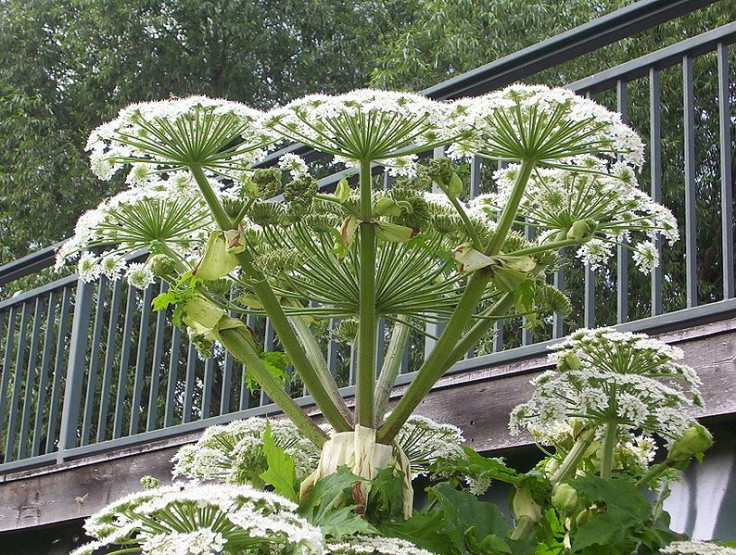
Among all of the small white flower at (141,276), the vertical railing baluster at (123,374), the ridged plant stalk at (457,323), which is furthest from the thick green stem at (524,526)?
the vertical railing baluster at (123,374)

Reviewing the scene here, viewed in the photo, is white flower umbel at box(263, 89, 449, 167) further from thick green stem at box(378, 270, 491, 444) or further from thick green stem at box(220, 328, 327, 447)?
thick green stem at box(220, 328, 327, 447)

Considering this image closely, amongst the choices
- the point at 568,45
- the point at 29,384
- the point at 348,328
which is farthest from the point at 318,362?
the point at 29,384

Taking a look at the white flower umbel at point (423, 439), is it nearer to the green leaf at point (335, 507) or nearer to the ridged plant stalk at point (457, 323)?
the ridged plant stalk at point (457, 323)

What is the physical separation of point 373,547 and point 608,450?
0.79 metres

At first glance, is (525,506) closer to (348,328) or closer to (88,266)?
(348,328)

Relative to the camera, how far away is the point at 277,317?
7.61 ft

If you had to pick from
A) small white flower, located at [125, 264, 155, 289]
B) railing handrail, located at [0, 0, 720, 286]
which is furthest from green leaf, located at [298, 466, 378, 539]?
railing handrail, located at [0, 0, 720, 286]

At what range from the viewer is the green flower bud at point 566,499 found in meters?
2.30

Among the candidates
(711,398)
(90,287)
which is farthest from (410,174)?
(90,287)

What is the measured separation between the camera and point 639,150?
2330 millimetres

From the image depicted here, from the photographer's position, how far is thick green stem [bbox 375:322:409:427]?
235 cm

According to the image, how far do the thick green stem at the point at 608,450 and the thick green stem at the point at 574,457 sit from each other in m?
0.09

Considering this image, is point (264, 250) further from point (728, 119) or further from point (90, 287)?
point (90, 287)

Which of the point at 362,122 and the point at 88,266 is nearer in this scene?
the point at 362,122
